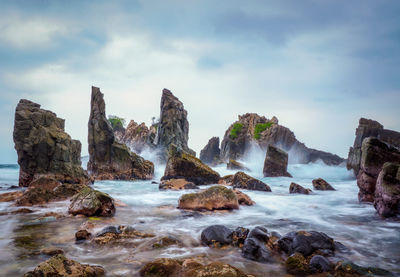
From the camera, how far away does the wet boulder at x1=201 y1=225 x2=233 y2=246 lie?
427cm

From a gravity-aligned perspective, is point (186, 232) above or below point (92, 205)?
below

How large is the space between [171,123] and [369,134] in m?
29.7

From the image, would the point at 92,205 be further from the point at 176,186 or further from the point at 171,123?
the point at 171,123

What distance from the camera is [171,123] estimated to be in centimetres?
4450

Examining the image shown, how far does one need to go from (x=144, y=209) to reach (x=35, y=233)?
11.3ft

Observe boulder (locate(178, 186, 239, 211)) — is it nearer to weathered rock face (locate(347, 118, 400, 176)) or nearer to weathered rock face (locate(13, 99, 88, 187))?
weathered rock face (locate(13, 99, 88, 187))

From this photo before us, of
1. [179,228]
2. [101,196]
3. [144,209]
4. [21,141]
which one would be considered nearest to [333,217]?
[179,228]

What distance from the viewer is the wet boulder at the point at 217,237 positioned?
4.27m

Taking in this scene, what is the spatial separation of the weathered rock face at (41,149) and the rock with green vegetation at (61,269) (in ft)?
44.9

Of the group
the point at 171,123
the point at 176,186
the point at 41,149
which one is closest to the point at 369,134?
the point at 176,186

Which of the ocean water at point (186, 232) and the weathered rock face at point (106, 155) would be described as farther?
the weathered rock face at point (106, 155)

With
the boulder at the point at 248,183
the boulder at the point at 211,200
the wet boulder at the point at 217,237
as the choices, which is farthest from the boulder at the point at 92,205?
the boulder at the point at 248,183

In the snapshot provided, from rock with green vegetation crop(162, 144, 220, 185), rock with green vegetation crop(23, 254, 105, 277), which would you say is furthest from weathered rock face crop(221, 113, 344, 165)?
rock with green vegetation crop(23, 254, 105, 277)

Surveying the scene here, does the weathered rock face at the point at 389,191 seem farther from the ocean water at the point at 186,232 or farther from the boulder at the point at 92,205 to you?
the boulder at the point at 92,205
